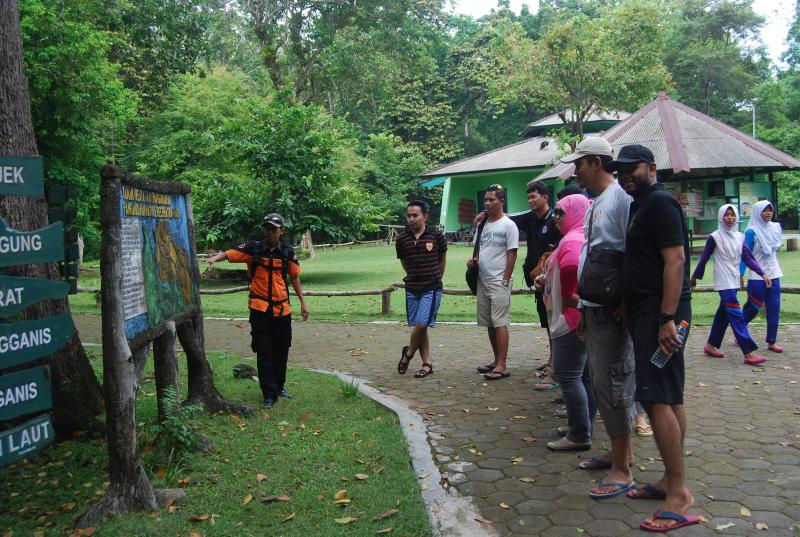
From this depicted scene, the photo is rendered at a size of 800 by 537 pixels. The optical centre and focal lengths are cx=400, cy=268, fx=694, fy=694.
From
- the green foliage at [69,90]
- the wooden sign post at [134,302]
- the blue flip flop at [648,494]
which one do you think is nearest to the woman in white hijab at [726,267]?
the blue flip flop at [648,494]

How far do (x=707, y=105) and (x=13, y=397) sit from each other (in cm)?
4898

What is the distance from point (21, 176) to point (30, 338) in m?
0.81

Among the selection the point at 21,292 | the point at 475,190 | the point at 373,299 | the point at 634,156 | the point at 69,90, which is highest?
the point at 69,90

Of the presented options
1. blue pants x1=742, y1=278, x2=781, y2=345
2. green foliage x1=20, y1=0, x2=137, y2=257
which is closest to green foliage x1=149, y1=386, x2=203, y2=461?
blue pants x1=742, y1=278, x2=781, y2=345

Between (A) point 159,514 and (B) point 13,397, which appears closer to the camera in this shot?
(B) point 13,397

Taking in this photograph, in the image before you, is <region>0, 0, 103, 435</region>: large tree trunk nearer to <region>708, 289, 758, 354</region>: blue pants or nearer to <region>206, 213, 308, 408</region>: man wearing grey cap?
<region>206, 213, 308, 408</region>: man wearing grey cap

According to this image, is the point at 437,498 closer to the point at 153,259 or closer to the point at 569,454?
the point at 569,454

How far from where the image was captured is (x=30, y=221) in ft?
17.7

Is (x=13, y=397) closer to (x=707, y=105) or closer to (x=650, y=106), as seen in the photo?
(x=650, y=106)

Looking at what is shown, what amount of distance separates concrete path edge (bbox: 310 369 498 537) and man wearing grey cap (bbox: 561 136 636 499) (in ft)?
2.58

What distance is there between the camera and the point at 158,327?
4852 mm

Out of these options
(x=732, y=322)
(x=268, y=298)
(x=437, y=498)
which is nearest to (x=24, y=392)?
(x=437, y=498)

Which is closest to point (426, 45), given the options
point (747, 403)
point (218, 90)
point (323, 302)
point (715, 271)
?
point (218, 90)

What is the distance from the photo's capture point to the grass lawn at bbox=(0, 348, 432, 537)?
3955 millimetres
